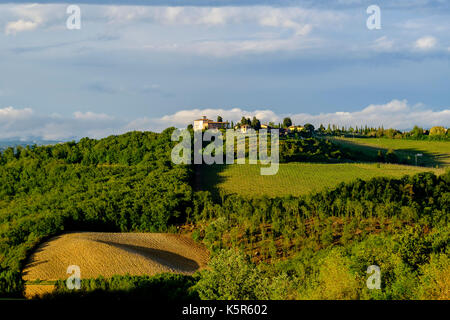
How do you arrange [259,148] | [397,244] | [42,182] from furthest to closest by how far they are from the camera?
[259,148]
[42,182]
[397,244]

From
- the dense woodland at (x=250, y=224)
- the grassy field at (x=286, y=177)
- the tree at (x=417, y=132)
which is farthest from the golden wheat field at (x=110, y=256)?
the tree at (x=417, y=132)

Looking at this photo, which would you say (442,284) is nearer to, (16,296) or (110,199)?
(16,296)

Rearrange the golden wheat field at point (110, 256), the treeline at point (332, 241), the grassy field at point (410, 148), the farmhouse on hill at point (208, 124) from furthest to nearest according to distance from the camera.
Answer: the farmhouse on hill at point (208, 124)
the grassy field at point (410, 148)
the golden wheat field at point (110, 256)
the treeline at point (332, 241)

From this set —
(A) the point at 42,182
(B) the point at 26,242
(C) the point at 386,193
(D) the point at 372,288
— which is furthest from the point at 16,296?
(A) the point at 42,182

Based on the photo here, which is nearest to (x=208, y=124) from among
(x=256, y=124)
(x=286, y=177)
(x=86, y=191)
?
(x=256, y=124)

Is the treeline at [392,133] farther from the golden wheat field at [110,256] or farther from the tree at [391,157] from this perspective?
the golden wheat field at [110,256]

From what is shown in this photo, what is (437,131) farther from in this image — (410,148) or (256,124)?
(256,124)
